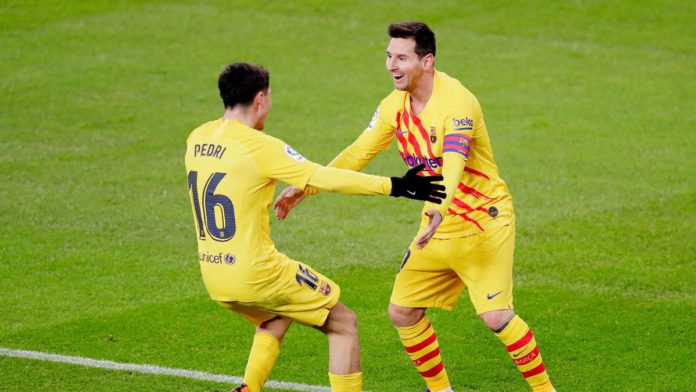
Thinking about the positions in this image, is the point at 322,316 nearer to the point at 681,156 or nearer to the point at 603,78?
the point at 681,156

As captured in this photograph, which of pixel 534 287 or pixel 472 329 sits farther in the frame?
pixel 534 287

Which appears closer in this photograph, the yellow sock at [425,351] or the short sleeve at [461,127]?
the short sleeve at [461,127]

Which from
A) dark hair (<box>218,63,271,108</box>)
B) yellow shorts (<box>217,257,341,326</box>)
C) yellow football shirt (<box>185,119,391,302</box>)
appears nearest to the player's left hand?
yellow football shirt (<box>185,119,391,302</box>)

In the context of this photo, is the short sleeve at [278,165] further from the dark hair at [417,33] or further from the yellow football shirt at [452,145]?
the dark hair at [417,33]

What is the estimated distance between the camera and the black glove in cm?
718

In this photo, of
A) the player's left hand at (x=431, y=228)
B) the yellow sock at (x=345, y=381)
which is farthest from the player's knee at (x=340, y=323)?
the player's left hand at (x=431, y=228)

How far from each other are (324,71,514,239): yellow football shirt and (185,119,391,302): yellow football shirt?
96 centimetres

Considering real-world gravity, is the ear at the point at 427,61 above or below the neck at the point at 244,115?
above

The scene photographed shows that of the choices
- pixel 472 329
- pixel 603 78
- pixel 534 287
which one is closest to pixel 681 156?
pixel 603 78

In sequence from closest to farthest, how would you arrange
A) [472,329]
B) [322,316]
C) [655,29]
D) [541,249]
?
[322,316] < [472,329] < [541,249] < [655,29]

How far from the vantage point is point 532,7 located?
25.2 metres

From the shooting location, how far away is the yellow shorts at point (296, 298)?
7.41 m

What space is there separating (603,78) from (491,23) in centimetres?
428

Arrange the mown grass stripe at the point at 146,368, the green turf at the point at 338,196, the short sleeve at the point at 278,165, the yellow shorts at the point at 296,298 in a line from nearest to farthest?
the short sleeve at the point at 278,165 < the yellow shorts at the point at 296,298 < the mown grass stripe at the point at 146,368 < the green turf at the point at 338,196
